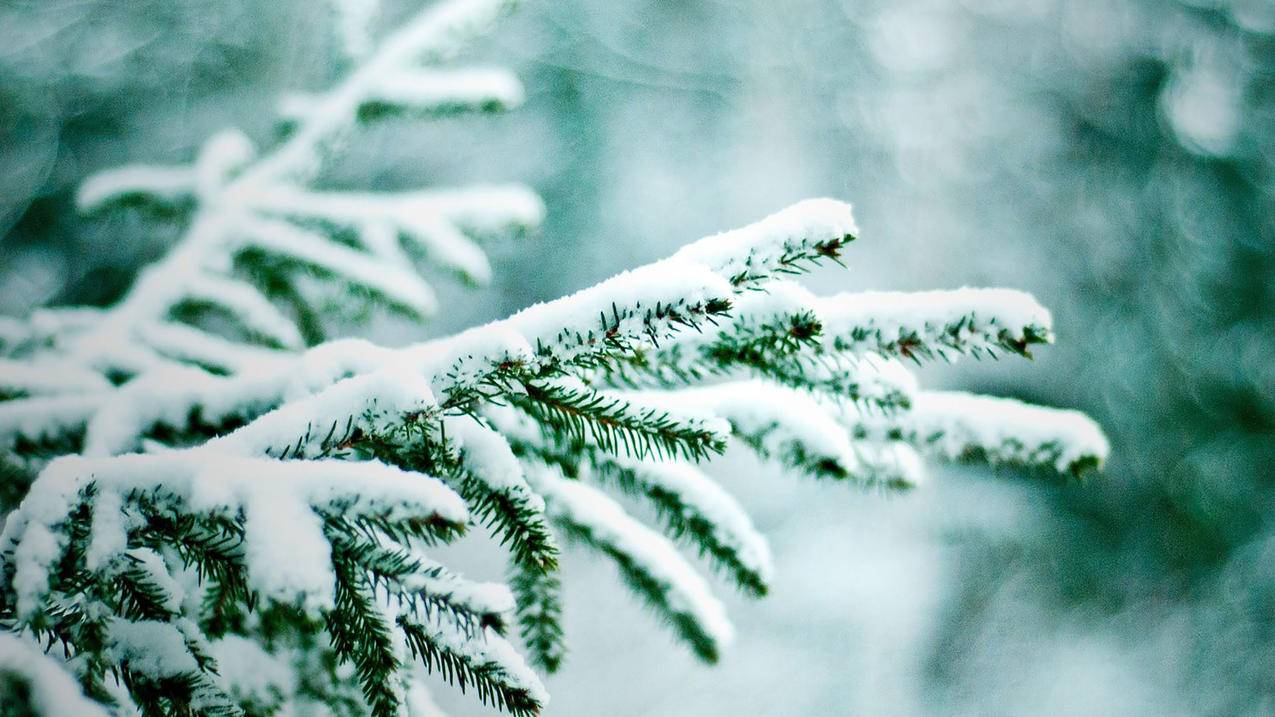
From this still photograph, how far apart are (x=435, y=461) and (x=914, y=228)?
867 centimetres

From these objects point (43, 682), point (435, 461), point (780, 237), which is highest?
point (780, 237)

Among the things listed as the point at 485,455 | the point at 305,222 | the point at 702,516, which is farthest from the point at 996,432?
the point at 305,222

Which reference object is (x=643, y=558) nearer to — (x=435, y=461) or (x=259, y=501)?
(x=435, y=461)

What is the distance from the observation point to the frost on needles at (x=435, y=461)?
21.8 inches

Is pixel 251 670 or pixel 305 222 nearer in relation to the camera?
pixel 251 670

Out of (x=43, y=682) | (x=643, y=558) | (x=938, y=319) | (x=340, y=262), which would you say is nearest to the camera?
(x=43, y=682)

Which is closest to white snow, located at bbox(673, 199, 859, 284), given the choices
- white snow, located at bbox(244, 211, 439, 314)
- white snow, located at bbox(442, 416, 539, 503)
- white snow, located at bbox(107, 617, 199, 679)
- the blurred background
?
white snow, located at bbox(442, 416, 539, 503)

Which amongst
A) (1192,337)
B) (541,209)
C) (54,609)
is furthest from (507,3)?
(1192,337)

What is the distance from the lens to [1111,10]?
755 cm

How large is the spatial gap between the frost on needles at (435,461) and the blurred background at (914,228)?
318 cm

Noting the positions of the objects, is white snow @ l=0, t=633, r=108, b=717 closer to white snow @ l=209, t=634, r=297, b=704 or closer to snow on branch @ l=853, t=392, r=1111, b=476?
white snow @ l=209, t=634, r=297, b=704

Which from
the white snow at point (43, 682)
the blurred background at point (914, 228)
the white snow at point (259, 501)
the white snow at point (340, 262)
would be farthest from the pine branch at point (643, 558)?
the blurred background at point (914, 228)

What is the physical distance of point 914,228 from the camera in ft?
27.3

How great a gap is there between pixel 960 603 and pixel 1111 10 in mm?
6712
